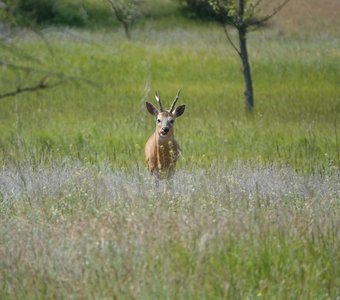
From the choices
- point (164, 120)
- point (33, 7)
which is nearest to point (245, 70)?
point (164, 120)

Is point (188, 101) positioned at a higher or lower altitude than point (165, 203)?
lower

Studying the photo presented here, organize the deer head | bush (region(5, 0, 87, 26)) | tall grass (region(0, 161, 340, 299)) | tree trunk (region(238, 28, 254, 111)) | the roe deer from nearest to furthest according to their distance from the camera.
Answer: bush (region(5, 0, 87, 26)), tall grass (region(0, 161, 340, 299)), the roe deer, the deer head, tree trunk (region(238, 28, 254, 111))

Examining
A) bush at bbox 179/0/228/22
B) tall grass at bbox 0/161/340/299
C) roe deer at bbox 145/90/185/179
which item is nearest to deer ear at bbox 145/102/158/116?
roe deer at bbox 145/90/185/179

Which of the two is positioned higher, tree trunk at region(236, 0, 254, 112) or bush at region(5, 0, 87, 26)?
bush at region(5, 0, 87, 26)

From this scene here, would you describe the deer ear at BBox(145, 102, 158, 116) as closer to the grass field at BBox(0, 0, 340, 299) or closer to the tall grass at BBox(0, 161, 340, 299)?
the grass field at BBox(0, 0, 340, 299)

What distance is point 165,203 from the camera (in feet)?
33.7

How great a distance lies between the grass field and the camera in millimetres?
8094

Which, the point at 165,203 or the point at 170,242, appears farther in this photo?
the point at 165,203

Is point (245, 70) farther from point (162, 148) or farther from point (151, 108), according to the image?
point (162, 148)

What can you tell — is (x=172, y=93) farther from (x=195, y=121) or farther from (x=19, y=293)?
(x=19, y=293)

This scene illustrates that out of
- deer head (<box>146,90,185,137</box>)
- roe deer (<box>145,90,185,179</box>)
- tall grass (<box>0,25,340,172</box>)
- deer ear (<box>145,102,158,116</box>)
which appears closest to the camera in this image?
roe deer (<box>145,90,185,179</box>)

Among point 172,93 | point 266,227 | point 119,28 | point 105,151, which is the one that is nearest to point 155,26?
point 119,28

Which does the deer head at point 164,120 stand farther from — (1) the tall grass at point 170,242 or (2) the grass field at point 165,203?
(1) the tall grass at point 170,242

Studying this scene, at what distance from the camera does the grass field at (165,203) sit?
8094mm
